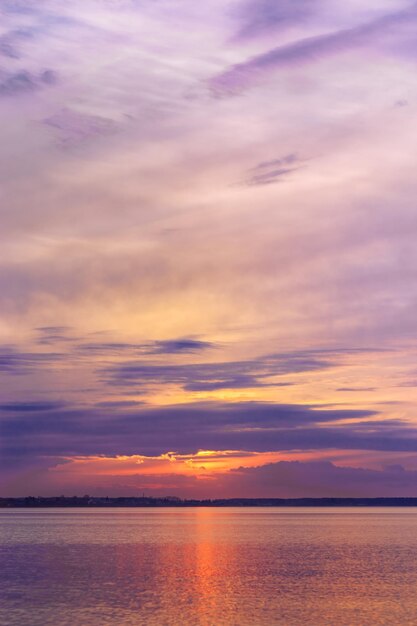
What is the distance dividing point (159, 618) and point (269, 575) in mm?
38895

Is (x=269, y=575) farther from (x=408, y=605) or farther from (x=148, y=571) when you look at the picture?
(x=408, y=605)

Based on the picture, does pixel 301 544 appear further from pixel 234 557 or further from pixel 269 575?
pixel 269 575

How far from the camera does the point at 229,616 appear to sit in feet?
243

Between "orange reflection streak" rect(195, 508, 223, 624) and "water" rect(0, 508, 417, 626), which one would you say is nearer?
"water" rect(0, 508, 417, 626)

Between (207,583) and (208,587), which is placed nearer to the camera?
(208,587)

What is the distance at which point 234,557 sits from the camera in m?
142

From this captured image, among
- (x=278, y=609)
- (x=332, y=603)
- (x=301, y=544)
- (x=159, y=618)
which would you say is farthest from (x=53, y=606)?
(x=301, y=544)

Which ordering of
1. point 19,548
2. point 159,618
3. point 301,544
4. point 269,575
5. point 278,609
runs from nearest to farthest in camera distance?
point 159,618, point 278,609, point 269,575, point 19,548, point 301,544

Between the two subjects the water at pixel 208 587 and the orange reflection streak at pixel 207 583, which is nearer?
the water at pixel 208 587

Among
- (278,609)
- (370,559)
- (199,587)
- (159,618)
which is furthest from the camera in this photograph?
(370,559)

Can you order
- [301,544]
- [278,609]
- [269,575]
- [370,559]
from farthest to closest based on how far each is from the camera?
1. [301,544]
2. [370,559]
3. [269,575]
4. [278,609]

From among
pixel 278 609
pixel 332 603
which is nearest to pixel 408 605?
pixel 332 603

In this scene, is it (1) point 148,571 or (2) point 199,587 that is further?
(1) point 148,571

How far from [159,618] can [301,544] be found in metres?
119
